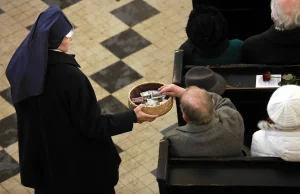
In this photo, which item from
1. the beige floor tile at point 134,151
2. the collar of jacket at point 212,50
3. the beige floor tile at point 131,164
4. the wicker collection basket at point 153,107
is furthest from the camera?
the beige floor tile at point 134,151

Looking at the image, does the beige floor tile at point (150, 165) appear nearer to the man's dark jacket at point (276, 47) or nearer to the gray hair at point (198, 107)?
the man's dark jacket at point (276, 47)

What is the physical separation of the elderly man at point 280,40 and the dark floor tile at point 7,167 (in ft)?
6.97

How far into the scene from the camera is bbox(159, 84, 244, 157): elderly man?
373cm

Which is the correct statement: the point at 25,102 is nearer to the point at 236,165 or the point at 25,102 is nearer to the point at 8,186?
the point at 236,165

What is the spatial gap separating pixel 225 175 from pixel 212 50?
109 cm

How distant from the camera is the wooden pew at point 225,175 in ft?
12.0

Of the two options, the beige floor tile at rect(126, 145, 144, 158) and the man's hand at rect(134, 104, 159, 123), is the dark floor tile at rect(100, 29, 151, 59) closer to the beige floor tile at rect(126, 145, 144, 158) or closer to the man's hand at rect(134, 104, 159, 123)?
the beige floor tile at rect(126, 145, 144, 158)

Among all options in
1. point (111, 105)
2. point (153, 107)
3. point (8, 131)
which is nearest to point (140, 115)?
point (153, 107)

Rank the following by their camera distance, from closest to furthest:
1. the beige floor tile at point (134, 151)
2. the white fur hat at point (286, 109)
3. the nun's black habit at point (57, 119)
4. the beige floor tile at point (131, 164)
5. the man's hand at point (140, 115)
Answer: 1. the white fur hat at point (286, 109)
2. the nun's black habit at point (57, 119)
3. the man's hand at point (140, 115)
4. the beige floor tile at point (131, 164)
5. the beige floor tile at point (134, 151)

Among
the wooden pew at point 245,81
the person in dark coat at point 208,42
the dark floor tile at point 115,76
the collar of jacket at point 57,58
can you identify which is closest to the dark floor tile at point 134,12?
the dark floor tile at point 115,76

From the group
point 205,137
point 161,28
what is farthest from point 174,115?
point 205,137

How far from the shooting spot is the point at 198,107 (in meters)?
3.71

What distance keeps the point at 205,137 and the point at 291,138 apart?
46 centimetres

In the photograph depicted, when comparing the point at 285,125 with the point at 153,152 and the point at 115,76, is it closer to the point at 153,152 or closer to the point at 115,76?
the point at 153,152
